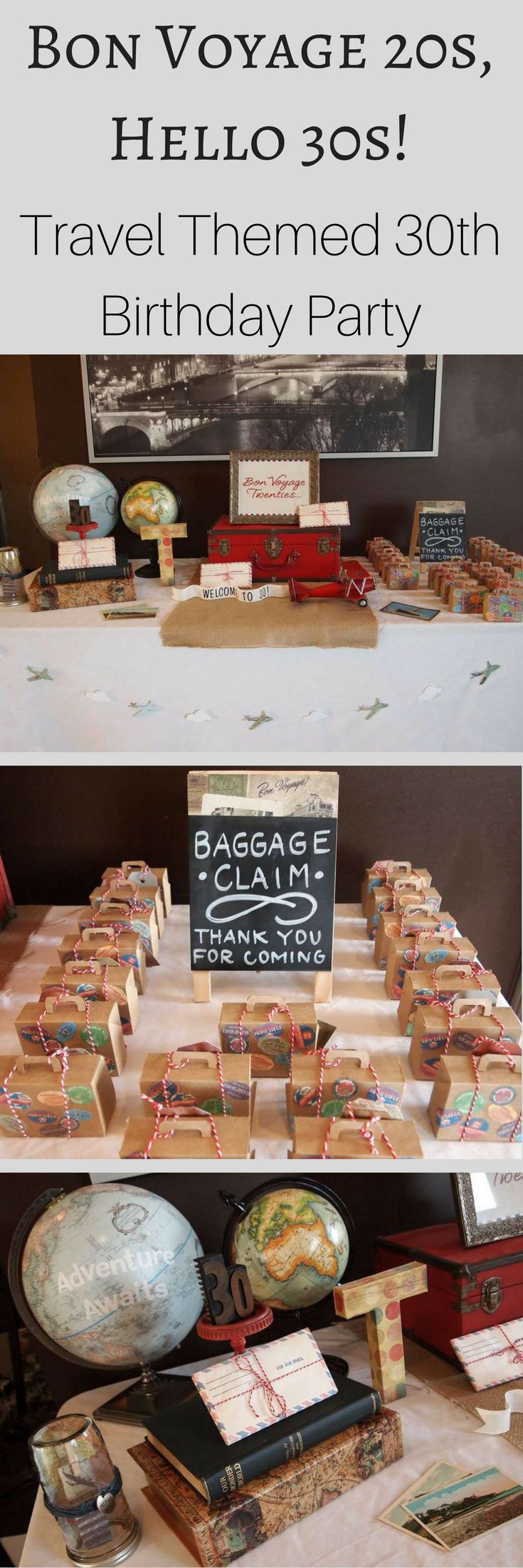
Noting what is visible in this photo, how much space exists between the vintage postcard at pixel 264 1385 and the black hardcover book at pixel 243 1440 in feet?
0.05

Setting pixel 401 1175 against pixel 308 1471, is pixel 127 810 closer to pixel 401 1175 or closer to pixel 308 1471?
pixel 401 1175

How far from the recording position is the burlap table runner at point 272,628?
109 inches

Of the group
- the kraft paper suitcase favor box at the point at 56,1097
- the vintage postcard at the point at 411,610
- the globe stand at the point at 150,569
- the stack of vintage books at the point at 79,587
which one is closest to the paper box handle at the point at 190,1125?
the kraft paper suitcase favor box at the point at 56,1097

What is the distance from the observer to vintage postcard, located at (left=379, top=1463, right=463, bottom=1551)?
1.62 metres

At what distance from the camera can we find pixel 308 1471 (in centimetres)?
165

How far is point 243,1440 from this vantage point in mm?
1646

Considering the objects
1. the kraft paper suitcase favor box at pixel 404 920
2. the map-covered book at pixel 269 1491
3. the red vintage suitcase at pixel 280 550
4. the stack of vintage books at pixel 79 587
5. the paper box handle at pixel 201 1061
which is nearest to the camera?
the map-covered book at pixel 269 1491

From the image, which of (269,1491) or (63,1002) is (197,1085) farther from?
(269,1491)

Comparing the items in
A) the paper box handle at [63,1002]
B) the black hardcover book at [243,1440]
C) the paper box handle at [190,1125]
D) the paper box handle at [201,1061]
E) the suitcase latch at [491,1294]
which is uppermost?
the paper box handle at [63,1002]

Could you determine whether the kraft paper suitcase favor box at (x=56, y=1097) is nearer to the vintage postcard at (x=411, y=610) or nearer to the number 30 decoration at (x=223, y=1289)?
the number 30 decoration at (x=223, y=1289)

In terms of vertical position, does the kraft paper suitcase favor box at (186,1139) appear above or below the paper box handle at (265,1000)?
below

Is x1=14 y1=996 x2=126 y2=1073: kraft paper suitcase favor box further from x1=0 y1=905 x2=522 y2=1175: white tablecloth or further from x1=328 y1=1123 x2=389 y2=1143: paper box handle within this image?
x1=328 y1=1123 x2=389 y2=1143: paper box handle

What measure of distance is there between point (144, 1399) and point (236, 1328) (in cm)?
42
